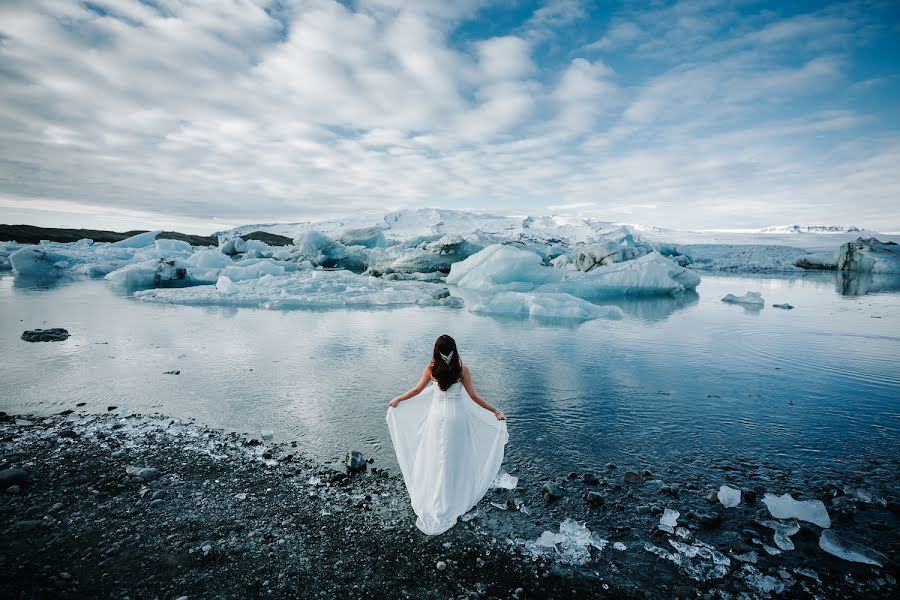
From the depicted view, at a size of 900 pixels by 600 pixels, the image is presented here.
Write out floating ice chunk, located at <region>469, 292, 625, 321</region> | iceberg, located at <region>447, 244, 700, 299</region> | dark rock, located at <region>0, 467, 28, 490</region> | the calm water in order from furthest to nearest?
iceberg, located at <region>447, 244, 700, 299</region> → floating ice chunk, located at <region>469, 292, 625, 321</region> → the calm water → dark rock, located at <region>0, 467, 28, 490</region>

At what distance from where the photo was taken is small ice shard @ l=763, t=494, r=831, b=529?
2.80 metres

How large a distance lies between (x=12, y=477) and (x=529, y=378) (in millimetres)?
4926

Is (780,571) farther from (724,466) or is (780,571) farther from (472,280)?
(472,280)

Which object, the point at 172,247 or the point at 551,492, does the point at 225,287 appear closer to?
the point at 551,492

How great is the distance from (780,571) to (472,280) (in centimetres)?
1694

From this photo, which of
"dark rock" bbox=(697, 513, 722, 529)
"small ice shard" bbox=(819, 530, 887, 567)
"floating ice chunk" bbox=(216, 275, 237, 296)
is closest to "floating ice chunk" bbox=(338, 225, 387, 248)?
"floating ice chunk" bbox=(216, 275, 237, 296)

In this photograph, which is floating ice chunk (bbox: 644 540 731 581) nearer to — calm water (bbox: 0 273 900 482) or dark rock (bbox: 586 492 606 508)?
dark rock (bbox: 586 492 606 508)

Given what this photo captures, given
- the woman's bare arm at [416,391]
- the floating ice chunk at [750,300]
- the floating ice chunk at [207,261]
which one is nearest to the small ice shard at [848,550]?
the woman's bare arm at [416,391]

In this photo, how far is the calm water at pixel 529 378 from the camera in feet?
13.1

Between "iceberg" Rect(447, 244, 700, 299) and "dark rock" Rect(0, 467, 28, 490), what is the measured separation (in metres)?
14.7

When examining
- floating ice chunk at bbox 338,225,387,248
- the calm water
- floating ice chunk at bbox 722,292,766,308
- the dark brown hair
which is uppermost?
floating ice chunk at bbox 338,225,387,248

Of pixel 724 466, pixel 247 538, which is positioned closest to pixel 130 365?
pixel 247 538

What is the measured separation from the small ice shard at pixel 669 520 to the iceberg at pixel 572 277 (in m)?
13.7

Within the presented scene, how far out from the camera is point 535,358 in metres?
7.06
